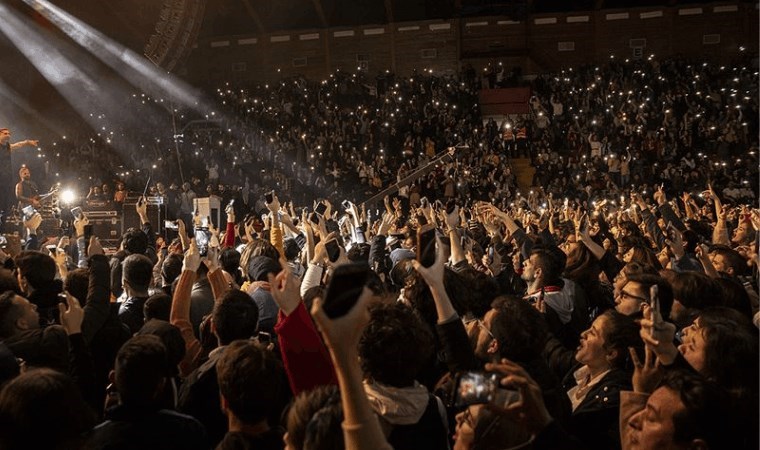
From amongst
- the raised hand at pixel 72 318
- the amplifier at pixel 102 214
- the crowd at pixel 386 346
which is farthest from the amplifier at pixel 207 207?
the raised hand at pixel 72 318

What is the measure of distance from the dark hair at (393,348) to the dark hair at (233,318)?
93 centimetres

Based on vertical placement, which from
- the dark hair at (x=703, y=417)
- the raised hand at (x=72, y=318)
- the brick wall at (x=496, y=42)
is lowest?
the dark hair at (x=703, y=417)

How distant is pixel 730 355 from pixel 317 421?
1.47 meters

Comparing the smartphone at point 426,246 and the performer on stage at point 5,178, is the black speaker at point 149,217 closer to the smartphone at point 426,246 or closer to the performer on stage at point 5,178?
the performer on stage at point 5,178

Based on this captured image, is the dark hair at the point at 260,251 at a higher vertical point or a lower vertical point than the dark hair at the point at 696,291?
higher

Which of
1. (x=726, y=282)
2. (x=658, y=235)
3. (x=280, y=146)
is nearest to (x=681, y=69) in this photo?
(x=280, y=146)

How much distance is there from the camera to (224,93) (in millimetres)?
24641

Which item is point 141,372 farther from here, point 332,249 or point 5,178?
point 5,178

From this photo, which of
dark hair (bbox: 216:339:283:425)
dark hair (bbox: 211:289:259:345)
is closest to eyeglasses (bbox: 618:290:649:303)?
dark hair (bbox: 211:289:259:345)

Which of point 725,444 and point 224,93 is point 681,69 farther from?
point 725,444

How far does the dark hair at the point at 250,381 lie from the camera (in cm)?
198

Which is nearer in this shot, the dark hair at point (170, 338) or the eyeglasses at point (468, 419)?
the eyeglasses at point (468, 419)

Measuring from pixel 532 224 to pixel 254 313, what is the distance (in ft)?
23.0

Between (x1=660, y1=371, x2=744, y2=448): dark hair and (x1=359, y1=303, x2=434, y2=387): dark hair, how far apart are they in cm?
72
